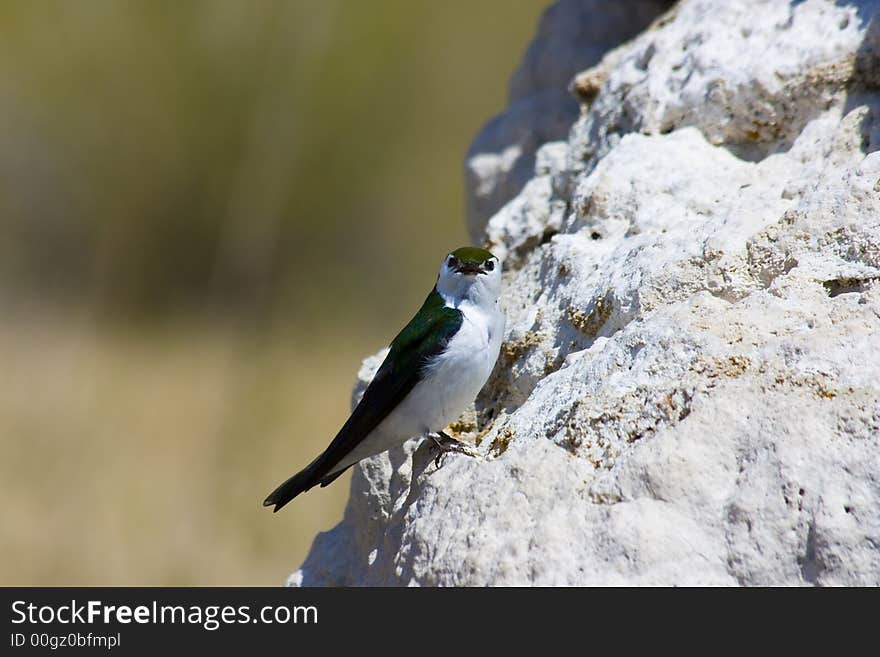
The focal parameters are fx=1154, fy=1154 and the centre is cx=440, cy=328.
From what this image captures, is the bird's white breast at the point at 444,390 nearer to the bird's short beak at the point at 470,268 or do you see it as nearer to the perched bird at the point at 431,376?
the perched bird at the point at 431,376

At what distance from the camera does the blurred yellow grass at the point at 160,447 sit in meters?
5.71

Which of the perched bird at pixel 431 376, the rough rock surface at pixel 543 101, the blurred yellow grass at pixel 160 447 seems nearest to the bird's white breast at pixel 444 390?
the perched bird at pixel 431 376

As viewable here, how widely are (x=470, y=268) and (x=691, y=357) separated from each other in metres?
1.00

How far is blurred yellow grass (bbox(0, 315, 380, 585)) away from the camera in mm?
5711

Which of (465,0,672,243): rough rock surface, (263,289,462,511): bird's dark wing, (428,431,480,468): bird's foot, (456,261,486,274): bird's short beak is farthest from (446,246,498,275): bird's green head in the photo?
(465,0,672,243): rough rock surface

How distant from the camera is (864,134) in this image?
2.88 metres

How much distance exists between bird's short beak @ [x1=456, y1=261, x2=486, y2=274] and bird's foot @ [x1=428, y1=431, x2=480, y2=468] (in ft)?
1.53

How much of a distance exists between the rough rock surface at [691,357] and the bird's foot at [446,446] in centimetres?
4

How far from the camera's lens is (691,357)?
2.33 meters

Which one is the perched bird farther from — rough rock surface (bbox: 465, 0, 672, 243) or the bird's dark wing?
rough rock surface (bbox: 465, 0, 672, 243)

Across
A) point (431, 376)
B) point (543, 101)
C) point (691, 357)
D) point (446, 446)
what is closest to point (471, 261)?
point (431, 376)

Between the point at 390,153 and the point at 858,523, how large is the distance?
7.68 metres

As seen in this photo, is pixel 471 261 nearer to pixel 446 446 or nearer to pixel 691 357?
pixel 446 446

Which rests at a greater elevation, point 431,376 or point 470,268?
point 470,268
